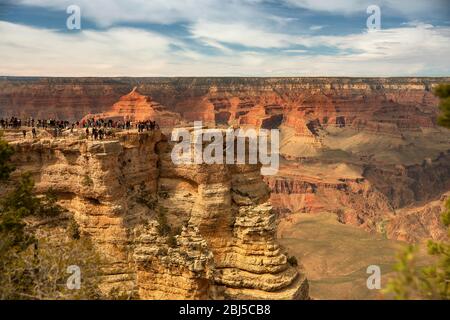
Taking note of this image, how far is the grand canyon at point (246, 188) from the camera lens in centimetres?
2531

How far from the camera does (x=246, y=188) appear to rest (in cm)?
2895

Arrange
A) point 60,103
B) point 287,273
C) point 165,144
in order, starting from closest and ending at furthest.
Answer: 1. point 287,273
2. point 165,144
3. point 60,103

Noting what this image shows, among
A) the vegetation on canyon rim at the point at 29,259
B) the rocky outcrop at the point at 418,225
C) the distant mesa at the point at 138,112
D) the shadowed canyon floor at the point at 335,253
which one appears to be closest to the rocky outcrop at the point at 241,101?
the distant mesa at the point at 138,112

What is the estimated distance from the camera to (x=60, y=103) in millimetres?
130250

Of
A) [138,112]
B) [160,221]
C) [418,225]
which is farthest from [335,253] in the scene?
[138,112]

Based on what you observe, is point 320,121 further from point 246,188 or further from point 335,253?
point 246,188

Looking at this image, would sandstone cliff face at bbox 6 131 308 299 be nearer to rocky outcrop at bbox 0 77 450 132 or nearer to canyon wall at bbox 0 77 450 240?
canyon wall at bbox 0 77 450 240

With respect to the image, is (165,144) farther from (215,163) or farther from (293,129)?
(293,129)

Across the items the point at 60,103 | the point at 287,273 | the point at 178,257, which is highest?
the point at 60,103

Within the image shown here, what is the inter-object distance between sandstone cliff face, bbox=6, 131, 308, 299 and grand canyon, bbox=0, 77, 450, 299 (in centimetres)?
7

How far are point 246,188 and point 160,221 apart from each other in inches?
233
